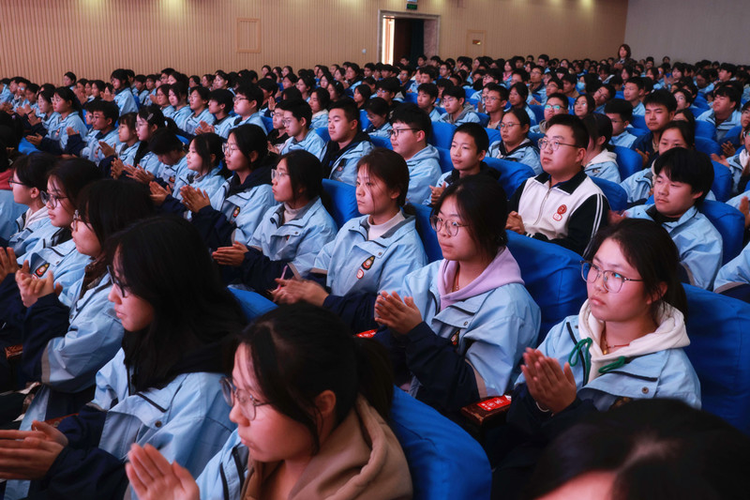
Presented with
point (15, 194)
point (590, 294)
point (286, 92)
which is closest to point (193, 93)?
point (286, 92)

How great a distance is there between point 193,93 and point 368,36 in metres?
8.64

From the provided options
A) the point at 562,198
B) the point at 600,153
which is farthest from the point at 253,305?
the point at 600,153

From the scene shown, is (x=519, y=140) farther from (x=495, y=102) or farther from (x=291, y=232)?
(x=291, y=232)

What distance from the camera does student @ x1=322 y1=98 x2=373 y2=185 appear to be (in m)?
4.24

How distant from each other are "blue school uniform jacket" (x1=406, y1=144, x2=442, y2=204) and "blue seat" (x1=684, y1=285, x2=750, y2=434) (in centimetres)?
223

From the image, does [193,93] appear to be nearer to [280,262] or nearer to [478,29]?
[280,262]

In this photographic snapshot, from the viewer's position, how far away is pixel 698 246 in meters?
2.62

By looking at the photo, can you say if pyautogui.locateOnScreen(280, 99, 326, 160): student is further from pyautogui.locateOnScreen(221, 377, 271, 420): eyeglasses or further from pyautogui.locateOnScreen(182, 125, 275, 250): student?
pyautogui.locateOnScreen(221, 377, 271, 420): eyeglasses

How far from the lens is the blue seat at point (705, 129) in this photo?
5238 mm

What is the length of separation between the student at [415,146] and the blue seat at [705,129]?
2.81 metres

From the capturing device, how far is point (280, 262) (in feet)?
9.50

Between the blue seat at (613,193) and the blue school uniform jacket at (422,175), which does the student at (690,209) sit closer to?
the blue seat at (613,193)

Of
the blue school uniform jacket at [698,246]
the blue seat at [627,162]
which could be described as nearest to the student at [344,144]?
the blue seat at [627,162]

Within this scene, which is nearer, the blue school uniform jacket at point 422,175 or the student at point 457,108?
the blue school uniform jacket at point 422,175
